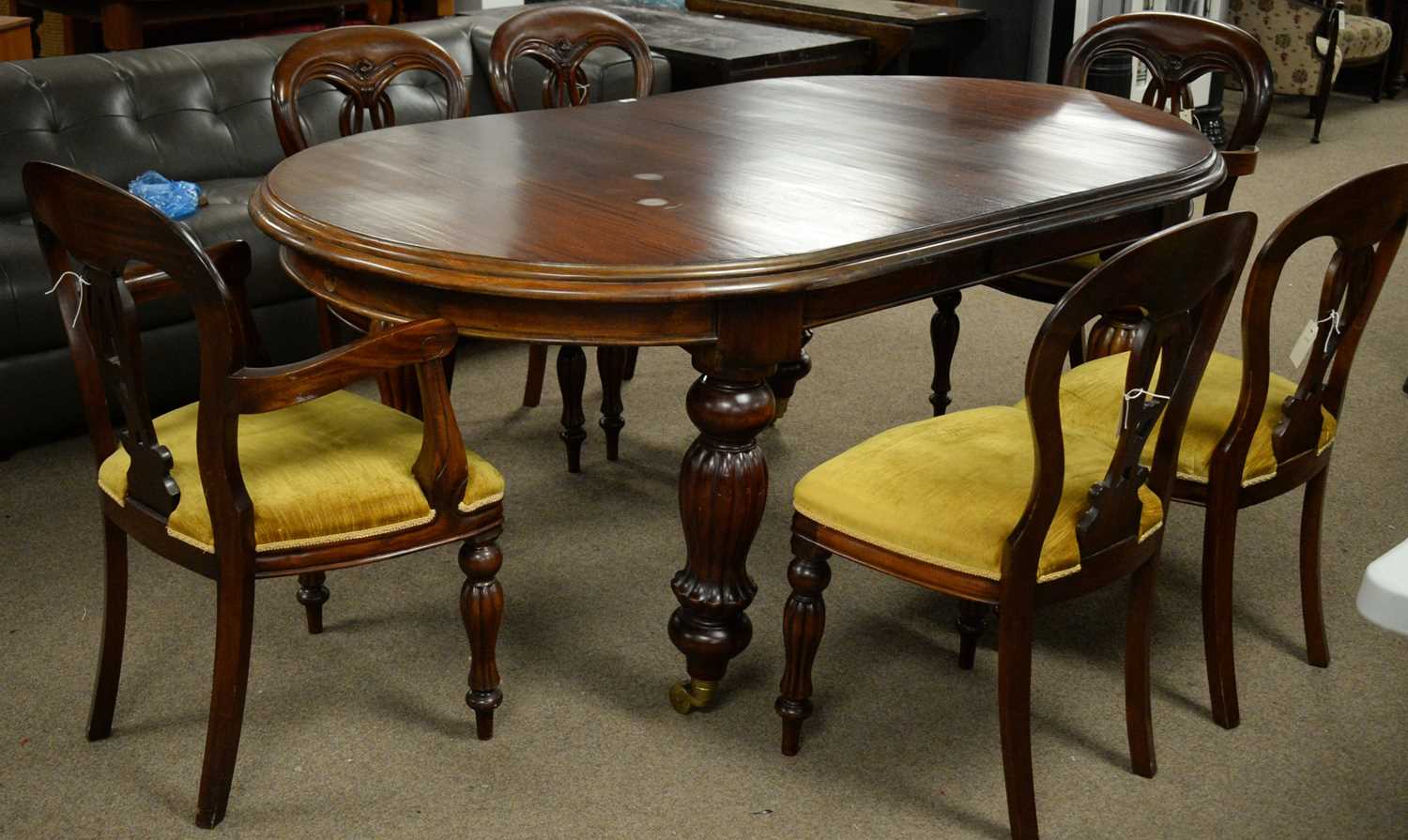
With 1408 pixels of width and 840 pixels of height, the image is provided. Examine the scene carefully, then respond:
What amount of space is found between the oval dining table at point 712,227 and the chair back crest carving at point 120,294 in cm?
26

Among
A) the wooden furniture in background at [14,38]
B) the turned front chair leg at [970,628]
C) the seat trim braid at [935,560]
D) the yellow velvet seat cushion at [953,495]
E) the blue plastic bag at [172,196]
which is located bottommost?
the turned front chair leg at [970,628]

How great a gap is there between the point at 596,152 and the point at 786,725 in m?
1.01

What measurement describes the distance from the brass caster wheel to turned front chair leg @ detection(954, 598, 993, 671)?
0.42m

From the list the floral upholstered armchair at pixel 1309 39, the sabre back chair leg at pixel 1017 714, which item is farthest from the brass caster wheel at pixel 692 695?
the floral upholstered armchair at pixel 1309 39

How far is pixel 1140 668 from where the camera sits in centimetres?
203

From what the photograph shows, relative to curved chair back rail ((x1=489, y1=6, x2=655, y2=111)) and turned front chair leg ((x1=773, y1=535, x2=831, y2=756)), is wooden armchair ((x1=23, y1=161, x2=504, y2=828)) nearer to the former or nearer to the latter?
turned front chair leg ((x1=773, y1=535, x2=831, y2=756))

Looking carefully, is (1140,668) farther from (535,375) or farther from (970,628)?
(535,375)

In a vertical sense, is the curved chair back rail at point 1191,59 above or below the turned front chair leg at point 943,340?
above

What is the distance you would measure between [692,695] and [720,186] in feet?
2.54

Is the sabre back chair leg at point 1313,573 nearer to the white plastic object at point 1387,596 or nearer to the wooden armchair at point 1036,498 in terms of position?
the wooden armchair at point 1036,498

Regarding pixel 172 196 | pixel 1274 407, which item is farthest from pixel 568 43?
pixel 1274 407

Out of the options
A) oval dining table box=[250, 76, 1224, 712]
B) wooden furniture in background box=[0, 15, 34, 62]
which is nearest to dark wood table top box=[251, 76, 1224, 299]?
oval dining table box=[250, 76, 1224, 712]

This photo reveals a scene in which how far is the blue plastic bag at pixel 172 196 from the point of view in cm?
322

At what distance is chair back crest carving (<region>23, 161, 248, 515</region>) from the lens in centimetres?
166
